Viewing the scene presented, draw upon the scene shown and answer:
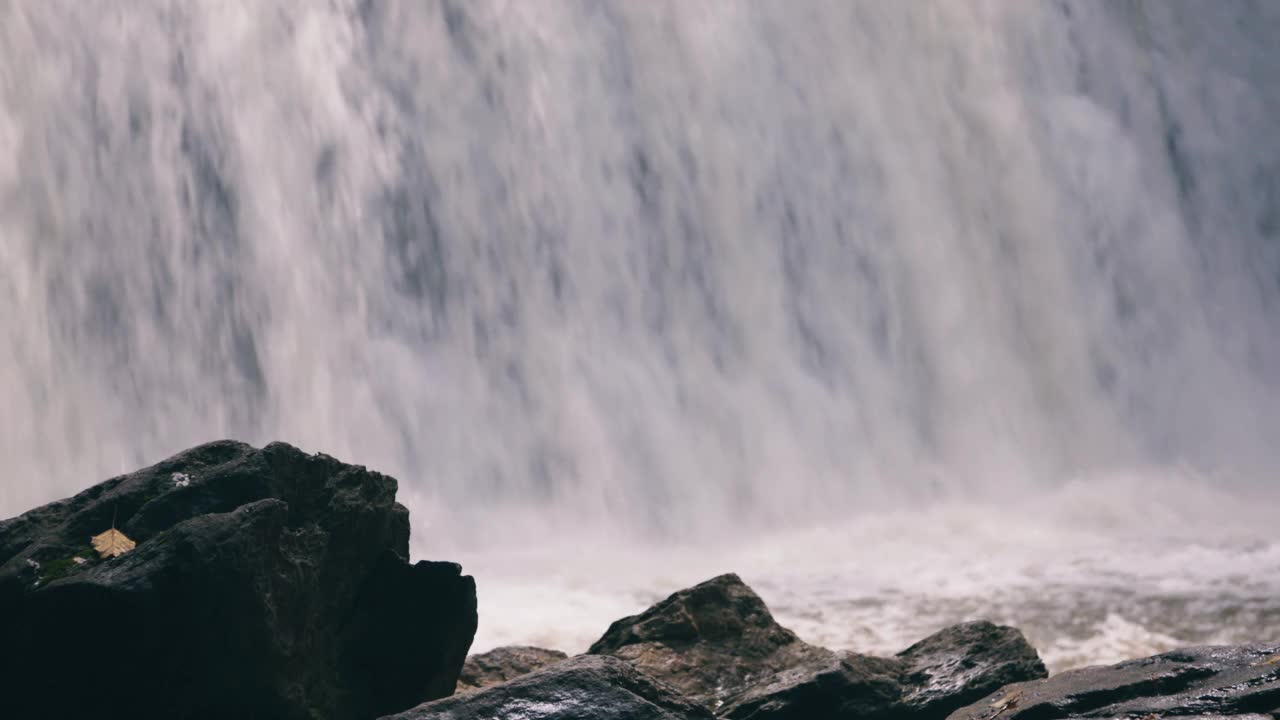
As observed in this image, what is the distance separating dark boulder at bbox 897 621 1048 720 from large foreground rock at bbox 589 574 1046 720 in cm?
1

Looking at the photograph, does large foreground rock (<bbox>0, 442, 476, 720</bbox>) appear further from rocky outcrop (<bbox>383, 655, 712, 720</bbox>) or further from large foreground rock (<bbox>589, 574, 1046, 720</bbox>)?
large foreground rock (<bbox>589, 574, 1046, 720</bbox>)

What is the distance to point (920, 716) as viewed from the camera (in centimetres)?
1145

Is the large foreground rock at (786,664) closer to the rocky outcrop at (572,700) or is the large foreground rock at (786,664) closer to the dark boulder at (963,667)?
the dark boulder at (963,667)

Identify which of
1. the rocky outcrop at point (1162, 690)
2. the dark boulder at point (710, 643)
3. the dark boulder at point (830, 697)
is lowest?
the rocky outcrop at point (1162, 690)

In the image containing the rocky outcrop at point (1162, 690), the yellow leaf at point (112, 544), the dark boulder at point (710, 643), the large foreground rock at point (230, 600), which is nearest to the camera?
the rocky outcrop at point (1162, 690)

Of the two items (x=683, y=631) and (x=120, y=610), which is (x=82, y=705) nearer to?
(x=120, y=610)

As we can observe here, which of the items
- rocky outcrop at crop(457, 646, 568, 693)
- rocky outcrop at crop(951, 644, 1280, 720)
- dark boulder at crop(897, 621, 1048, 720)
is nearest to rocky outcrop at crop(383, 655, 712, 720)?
rocky outcrop at crop(951, 644, 1280, 720)

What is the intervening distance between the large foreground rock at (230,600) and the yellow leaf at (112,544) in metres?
0.09

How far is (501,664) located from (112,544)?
559 cm

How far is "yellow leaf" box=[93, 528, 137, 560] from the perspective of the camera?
946 cm

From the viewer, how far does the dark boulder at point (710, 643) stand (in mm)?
13008

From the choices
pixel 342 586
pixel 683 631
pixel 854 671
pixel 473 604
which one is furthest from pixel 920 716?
pixel 342 586

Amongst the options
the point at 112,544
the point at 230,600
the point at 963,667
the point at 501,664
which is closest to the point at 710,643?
the point at 501,664

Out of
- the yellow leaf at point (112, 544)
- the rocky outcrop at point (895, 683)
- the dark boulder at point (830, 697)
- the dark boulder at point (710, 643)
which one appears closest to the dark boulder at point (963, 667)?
the rocky outcrop at point (895, 683)
